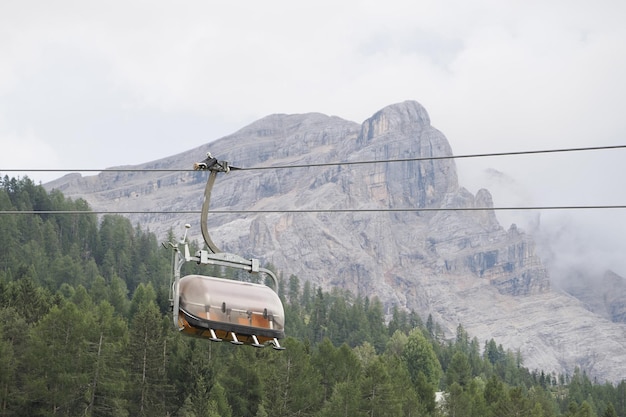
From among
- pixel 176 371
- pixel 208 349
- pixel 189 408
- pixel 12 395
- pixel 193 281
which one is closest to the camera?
pixel 193 281

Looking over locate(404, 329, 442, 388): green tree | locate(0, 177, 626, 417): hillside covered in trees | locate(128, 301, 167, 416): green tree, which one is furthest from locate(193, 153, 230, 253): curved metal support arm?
locate(404, 329, 442, 388): green tree

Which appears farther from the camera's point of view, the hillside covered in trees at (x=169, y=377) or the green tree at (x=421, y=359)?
the green tree at (x=421, y=359)

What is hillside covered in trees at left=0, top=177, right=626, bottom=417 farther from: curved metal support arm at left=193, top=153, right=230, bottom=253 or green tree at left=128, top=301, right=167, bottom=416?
curved metal support arm at left=193, top=153, right=230, bottom=253

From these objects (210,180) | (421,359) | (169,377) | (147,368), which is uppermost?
(210,180)

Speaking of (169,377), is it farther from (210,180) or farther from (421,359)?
(421,359)

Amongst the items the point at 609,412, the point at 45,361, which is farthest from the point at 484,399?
the point at 45,361

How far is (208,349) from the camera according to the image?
101 meters

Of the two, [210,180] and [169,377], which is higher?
[210,180]

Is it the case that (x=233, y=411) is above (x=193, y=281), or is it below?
below

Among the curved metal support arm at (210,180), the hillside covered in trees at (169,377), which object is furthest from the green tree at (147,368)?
the curved metal support arm at (210,180)

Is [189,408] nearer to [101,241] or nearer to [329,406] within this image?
[329,406]

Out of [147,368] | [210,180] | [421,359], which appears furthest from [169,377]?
[421,359]

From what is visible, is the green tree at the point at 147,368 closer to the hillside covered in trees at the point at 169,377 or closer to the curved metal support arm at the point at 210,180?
the hillside covered in trees at the point at 169,377

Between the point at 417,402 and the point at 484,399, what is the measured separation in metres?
12.2
